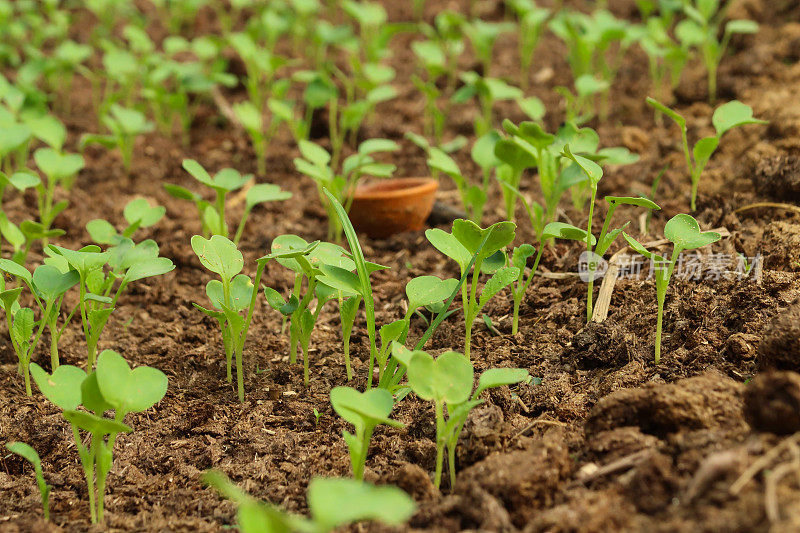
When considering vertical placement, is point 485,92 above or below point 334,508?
below

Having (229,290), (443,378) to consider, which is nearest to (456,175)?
(229,290)

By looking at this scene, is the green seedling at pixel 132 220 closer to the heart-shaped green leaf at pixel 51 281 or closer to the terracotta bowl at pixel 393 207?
the heart-shaped green leaf at pixel 51 281

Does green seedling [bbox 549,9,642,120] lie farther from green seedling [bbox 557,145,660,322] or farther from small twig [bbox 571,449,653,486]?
small twig [bbox 571,449,653,486]

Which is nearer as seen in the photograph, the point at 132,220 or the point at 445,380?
the point at 445,380

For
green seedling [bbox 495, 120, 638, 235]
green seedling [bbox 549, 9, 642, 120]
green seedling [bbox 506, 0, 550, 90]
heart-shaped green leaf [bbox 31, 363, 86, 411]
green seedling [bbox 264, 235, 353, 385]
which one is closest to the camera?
heart-shaped green leaf [bbox 31, 363, 86, 411]

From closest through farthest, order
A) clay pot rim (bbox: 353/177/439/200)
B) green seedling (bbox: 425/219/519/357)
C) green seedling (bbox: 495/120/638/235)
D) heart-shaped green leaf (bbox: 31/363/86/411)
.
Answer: heart-shaped green leaf (bbox: 31/363/86/411), green seedling (bbox: 425/219/519/357), green seedling (bbox: 495/120/638/235), clay pot rim (bbox: 353/177/439/200)

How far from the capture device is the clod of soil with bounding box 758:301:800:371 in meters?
1.43

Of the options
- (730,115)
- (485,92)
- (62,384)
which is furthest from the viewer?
(485,92)

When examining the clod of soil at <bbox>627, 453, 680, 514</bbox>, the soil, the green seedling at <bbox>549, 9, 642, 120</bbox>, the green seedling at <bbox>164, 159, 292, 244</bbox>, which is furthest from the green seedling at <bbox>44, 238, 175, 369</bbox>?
the green seedling at <bbox>549, 9, 642, 120</bbox>

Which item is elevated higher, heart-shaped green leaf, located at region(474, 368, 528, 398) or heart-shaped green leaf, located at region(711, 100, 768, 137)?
heart-shaped green leaf, located at region(711, 100, 768, 137)

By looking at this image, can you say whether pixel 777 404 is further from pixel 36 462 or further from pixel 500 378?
pixel 36 462

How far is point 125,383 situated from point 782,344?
3.98 feet

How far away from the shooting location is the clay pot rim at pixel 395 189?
252 cm

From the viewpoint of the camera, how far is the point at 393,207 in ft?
8.35
